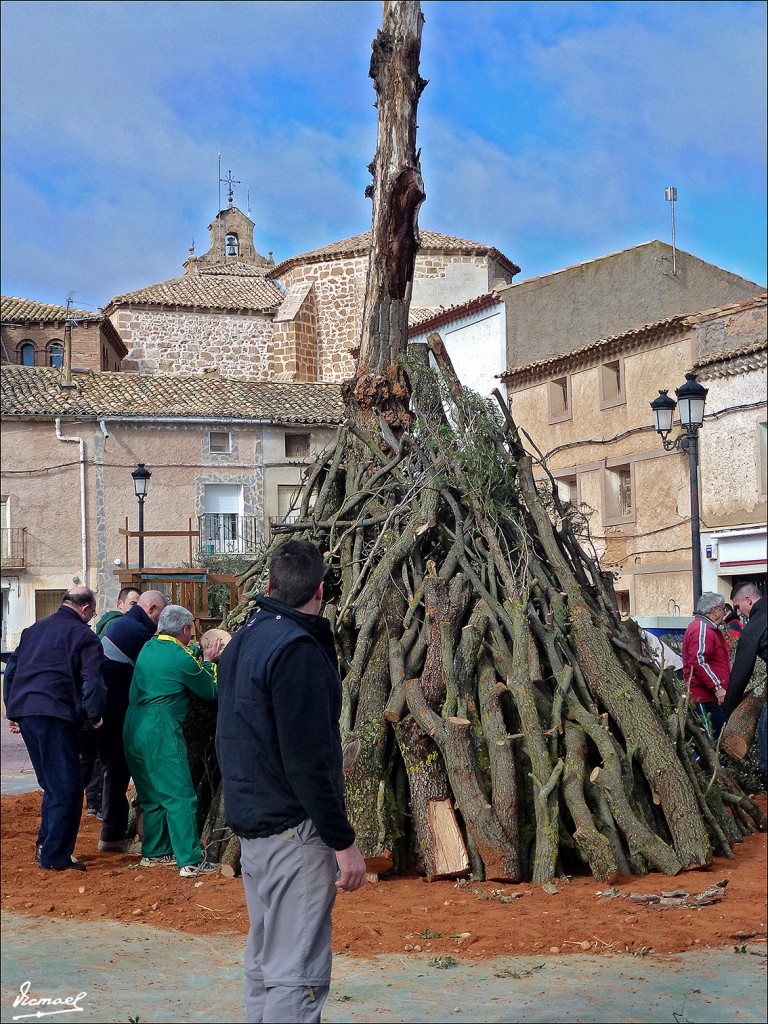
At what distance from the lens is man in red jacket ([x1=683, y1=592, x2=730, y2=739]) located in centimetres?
962

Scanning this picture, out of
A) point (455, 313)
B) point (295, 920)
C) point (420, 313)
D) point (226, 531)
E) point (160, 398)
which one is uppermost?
point (420, 313)

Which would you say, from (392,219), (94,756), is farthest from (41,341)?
(94,756)

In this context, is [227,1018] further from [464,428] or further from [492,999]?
[464,428]

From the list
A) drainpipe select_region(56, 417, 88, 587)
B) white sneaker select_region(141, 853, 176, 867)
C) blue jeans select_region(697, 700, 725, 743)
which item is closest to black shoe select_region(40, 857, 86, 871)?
white sneaker select_region(141, 853, 176, 867)

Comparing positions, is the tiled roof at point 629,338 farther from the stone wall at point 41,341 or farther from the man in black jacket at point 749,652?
the man in black jacket at point 749,652

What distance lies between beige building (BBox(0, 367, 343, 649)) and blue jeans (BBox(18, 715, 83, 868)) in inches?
1040

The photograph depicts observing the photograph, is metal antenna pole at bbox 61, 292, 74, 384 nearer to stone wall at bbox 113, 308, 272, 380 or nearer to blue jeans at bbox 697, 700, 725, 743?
stone wall at bbox 113, 308, 272, 380

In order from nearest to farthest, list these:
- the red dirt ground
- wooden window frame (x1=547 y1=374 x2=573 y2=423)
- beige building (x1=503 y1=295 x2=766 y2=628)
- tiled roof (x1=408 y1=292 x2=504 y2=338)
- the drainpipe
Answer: the red dirt ground, beige building (x1=503 y1=295 x2=766 y2=628), wooden window frame (x1=547 y1=374 x2=573 y2=423), tiled roof (x1=408 y1=292 x2=504 y2=338), the drainpipe

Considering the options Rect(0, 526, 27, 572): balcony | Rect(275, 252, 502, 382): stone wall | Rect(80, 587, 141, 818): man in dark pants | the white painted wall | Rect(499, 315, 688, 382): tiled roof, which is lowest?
Rect(80, 587, 141, 818): man in dark pants

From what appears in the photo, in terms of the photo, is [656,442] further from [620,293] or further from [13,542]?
[13,542]

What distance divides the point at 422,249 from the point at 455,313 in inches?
315

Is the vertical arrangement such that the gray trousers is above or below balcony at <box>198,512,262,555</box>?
below

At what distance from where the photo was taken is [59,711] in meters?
7.83

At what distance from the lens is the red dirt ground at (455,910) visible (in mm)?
5977
